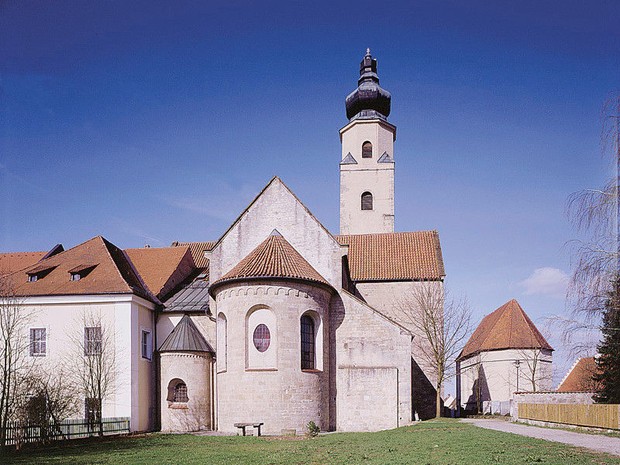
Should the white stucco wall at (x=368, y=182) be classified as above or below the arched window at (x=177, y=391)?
above

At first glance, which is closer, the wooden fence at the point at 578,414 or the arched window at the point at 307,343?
the wooden fence at the point at 578,414

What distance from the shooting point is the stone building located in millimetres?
45625

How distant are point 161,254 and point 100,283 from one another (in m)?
7.31

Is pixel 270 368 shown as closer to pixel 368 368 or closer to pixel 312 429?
pixel 312 429

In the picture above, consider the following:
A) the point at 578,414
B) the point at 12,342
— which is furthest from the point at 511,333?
the point at 12,342

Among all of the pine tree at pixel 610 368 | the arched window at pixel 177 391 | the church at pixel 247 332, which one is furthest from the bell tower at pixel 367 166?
the arched window at pixel 177 391

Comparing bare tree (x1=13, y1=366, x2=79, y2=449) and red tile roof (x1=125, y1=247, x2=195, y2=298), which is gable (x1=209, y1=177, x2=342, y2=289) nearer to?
red tile roof (x1=125, y1=247, x2=195, y2=298)

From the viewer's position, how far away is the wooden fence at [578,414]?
23047 millimetres

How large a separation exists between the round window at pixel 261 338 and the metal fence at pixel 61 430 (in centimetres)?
730

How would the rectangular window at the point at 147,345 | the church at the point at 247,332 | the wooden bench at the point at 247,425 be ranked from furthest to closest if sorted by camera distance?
the rectangular window at the point at 147,345 < the church at the point at 247,332 < the wooden bench at the point at 247,425

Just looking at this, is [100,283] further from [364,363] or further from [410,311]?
[410,311]

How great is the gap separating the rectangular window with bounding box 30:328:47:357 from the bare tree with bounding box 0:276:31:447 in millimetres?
271

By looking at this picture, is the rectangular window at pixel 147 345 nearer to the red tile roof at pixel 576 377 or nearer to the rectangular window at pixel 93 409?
the rectangular window at pixel 93 409

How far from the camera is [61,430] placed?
2531 centimetres
